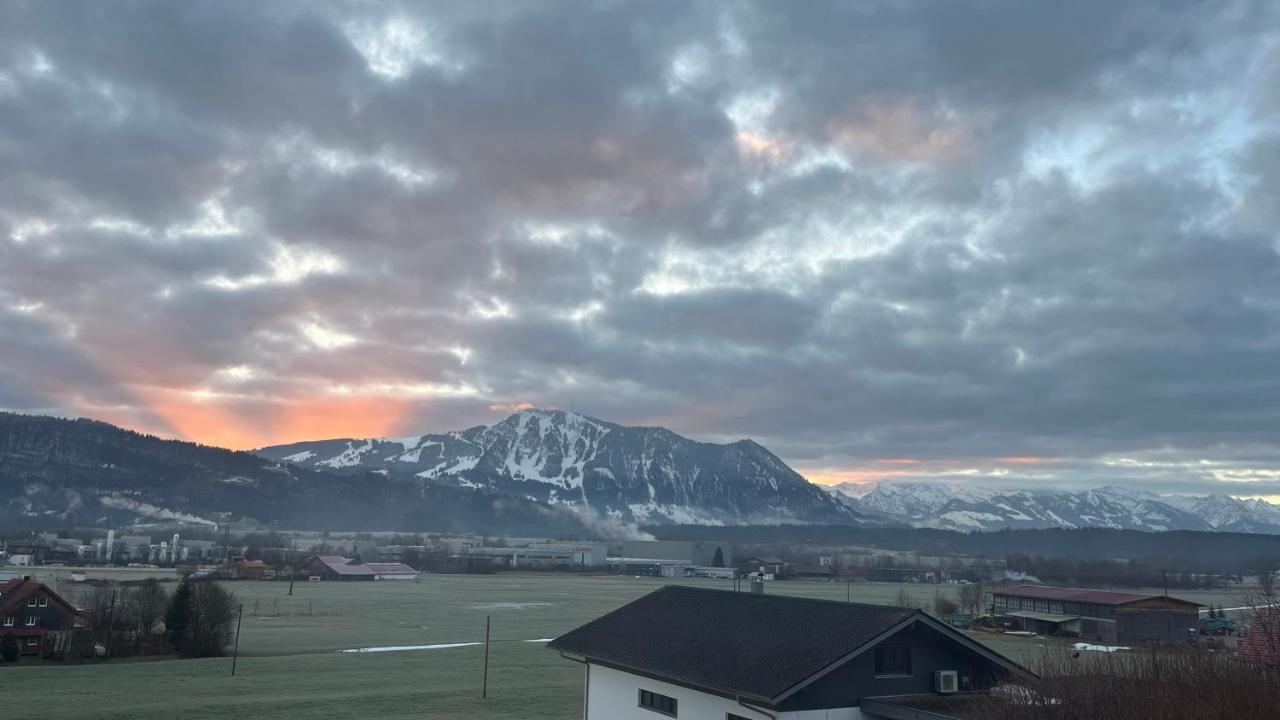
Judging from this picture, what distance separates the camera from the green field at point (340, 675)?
41.8 metres

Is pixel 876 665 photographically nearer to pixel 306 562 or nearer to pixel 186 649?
pixel 186 649

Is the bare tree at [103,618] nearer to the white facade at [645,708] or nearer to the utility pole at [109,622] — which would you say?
the utility pole at [109,622]

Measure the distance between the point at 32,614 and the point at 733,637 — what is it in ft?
193

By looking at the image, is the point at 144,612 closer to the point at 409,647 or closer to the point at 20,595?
the point at 20,595

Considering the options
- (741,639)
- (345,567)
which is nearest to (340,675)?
(741,639)

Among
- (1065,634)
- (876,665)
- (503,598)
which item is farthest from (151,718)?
(503,598)

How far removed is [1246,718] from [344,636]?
69845mm

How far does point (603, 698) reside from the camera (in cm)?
3334

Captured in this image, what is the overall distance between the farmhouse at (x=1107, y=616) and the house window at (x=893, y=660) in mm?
67253

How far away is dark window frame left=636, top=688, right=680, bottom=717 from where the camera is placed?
96.0 ft

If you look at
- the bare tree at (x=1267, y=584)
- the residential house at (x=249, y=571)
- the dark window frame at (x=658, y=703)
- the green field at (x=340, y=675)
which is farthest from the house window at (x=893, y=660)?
the residential house at (x=249, y=571)

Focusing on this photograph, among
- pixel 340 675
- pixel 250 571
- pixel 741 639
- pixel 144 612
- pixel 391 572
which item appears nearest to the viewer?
pixel 741 639

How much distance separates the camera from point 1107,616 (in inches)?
3538

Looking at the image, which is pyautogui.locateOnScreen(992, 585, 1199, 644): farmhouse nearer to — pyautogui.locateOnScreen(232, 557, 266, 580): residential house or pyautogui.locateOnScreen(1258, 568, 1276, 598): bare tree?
pyautogui.locateOnScreen(1258, 568, 1276, 598): bare tree
